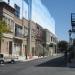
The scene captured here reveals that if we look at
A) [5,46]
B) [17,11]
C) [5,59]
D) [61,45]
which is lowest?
[5,59]

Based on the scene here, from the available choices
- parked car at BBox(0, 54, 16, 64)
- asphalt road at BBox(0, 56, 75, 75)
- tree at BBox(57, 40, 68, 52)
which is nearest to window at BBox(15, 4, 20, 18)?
parked car at BBox(0, 54, 16, 64)

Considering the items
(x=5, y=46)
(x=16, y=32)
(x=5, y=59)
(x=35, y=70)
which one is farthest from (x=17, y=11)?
(x=35, y=70)

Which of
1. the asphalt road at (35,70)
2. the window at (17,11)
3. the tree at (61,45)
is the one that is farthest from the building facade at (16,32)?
the tree at (61,45)

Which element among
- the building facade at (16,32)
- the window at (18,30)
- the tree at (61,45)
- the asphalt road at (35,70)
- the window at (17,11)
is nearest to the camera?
the asphalt road at (35,70)

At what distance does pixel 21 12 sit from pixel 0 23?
39456 millimetres

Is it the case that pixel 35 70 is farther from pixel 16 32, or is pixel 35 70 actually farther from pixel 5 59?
pixel 16 32

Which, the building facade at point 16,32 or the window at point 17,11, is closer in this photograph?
the building facade at point 16,32

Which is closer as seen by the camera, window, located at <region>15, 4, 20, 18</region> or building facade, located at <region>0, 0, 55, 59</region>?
building facade, located at <region>0, 0, 55, 59</region>

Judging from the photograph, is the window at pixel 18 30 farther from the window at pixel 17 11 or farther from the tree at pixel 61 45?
the tree at pixel 61 45

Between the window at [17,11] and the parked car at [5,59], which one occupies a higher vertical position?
the window at [17,11]

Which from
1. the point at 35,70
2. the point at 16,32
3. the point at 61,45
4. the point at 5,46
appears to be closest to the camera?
the point at 35,70

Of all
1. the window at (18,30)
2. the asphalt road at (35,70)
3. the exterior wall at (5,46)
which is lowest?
the asphalt road at (35,70)

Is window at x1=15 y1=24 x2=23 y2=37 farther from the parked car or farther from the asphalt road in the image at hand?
the asphalt road

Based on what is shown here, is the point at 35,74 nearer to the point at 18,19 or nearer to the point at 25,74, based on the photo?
the point at 25,74
